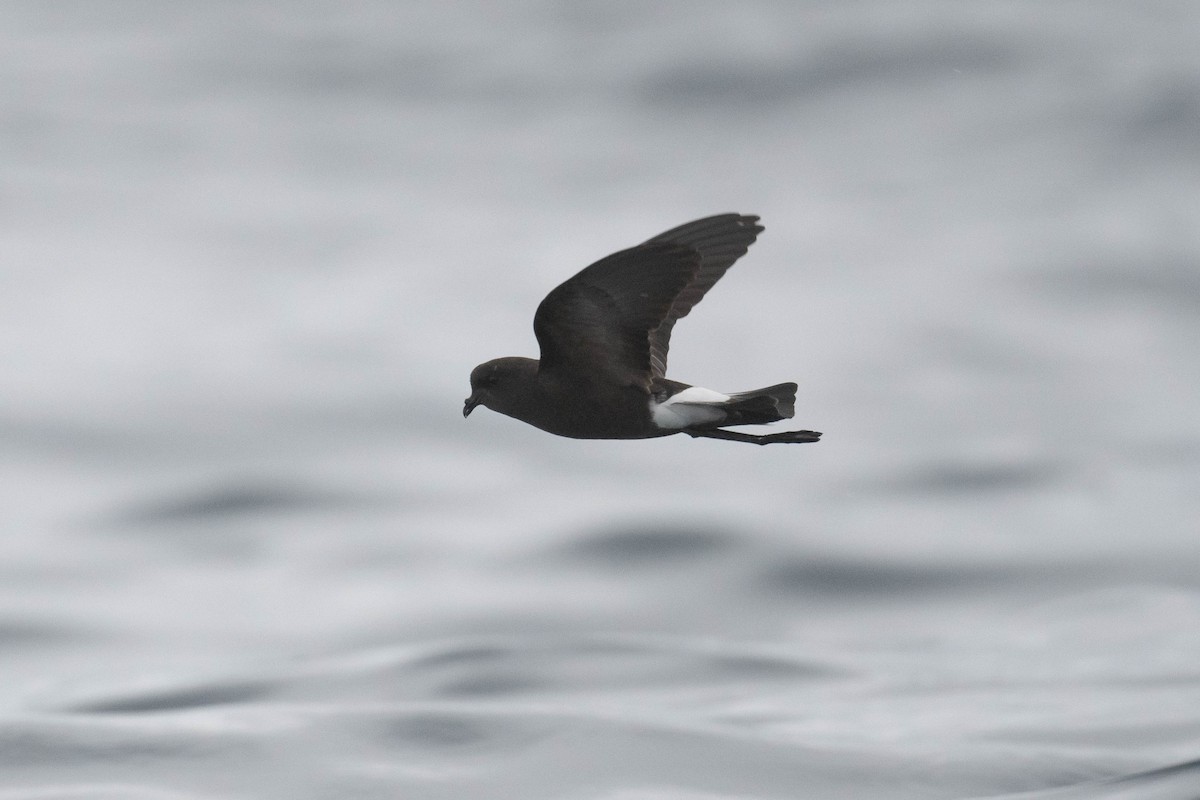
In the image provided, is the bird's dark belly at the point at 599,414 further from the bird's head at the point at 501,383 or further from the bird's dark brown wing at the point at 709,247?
the bird's dark brown wing at the point at 709,247

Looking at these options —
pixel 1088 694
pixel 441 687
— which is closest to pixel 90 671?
pixel 441 687

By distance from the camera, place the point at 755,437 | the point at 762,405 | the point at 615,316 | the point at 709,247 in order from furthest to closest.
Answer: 1. the point at 709,247
2. the point at 755,437
3. the point at 615,316
4. the point at 762,405

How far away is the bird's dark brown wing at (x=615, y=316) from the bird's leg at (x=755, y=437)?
328 mm

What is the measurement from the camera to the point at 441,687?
99.0 ft

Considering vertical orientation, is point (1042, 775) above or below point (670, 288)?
below

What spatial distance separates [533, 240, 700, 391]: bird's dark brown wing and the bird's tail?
1.36 ft

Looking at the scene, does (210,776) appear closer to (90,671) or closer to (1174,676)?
(90,671)

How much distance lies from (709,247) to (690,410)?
885mm

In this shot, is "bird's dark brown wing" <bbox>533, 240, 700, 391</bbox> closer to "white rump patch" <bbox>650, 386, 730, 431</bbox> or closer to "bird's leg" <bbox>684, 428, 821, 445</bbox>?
"white rump patch" <bbox>650, 386, 730, 431</bbox>

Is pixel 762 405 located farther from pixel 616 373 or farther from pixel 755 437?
pixel 616 373

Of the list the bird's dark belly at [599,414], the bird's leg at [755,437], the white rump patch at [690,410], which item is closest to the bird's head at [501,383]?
the bird's dark belly at [599,414]

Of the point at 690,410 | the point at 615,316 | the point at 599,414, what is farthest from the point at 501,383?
the point at 690,410

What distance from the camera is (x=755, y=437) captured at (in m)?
7.87

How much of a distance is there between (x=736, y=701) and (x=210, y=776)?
36.3 feet
